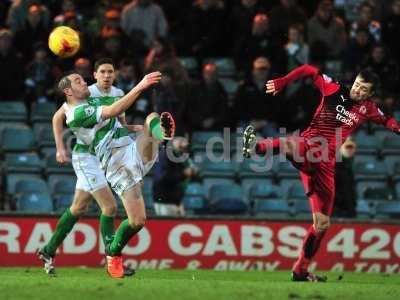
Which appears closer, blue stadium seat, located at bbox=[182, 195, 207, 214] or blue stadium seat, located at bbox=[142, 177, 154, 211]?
blue stadium seat, located at bbox=[182, 195, 207, 214]

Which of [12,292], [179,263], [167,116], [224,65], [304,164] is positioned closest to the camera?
[12,292]

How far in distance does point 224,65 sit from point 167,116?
8.46 meters

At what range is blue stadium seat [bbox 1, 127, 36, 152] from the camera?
18.5 m

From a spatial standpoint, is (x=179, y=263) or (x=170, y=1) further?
(x=170, y=1)

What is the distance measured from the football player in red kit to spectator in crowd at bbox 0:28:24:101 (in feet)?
22.3

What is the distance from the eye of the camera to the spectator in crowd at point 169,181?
17719mm

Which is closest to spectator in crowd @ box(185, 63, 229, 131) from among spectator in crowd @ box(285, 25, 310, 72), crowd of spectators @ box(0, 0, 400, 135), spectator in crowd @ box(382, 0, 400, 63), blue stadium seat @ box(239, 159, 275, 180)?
crowd of spectators @ box(0, 0, 400, 135)

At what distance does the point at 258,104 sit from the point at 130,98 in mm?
7393

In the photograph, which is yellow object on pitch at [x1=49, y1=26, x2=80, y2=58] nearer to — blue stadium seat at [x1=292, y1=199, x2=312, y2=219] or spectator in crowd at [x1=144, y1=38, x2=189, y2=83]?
spectator in crowd at [x1=144, y1=38, x2=189, y2=83]

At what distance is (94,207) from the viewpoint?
1803 centimetres

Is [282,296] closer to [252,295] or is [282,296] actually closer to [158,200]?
[252,295]

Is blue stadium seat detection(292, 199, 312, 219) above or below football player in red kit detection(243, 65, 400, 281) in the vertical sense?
below

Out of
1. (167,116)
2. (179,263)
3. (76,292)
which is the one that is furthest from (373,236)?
(76,292)

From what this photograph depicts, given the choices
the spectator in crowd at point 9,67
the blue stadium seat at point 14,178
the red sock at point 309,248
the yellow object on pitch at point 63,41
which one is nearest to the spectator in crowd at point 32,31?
the spectator in crowd at point 9,67
